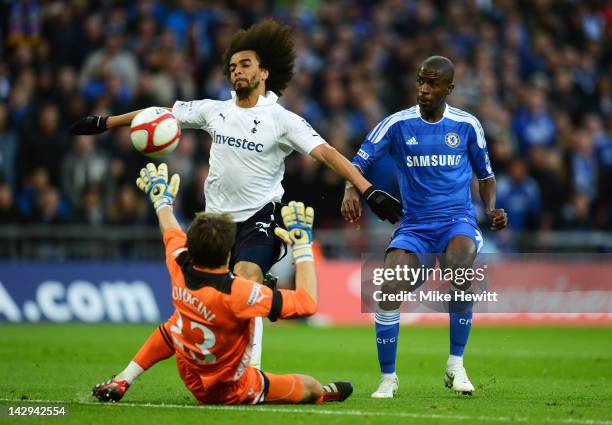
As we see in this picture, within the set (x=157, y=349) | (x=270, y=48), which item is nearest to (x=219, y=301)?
(x=157, y=349)

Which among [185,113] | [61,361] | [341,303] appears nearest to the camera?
[185,113]

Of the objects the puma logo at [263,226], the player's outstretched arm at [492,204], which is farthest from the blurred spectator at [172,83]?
the puma logo at [263,226]

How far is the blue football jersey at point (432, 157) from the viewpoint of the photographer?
992 centimetres

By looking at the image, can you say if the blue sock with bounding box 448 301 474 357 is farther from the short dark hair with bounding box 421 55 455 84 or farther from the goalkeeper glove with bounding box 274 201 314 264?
the goalkeeper glove with bounding box 274 201 314 264

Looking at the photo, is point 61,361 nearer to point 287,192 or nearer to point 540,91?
point 287,192

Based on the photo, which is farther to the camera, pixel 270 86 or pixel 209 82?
pixel 209 82

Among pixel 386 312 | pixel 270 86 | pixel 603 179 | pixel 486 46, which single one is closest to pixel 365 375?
pixel 386 312

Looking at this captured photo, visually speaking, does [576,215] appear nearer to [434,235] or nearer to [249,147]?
[434,235]

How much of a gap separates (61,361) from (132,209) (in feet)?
20.7

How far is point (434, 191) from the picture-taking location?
391 inches

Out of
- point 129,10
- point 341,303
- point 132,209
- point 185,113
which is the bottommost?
point 341,303

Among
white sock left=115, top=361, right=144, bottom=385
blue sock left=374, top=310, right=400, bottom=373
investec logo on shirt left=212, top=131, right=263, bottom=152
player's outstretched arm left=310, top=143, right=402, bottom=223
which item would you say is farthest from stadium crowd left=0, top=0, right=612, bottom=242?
white sock left=115, top=361, right=144, bottom=385

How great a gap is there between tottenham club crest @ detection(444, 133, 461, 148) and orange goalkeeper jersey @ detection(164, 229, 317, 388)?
8.95 ft

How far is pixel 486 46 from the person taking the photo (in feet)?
77.1
